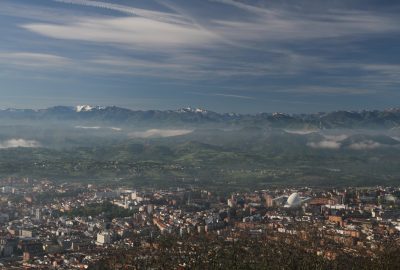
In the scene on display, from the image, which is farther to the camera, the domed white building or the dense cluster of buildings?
the domed white building

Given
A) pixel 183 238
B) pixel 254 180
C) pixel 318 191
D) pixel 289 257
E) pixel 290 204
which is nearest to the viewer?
pixel 289 257

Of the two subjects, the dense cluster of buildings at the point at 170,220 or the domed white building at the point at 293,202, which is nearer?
the dense cluster of buildings at the point at 170,220

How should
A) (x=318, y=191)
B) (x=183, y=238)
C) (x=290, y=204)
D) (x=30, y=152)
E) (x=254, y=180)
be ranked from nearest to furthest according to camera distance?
(x=183, y=238), (x=290, y=204), (x=318, y=191), (x=254, y=180), (x=30, y=152)

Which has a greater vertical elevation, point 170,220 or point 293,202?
point 293,202

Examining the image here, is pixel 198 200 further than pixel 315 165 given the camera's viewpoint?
No

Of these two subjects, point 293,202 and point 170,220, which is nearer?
point 170,220

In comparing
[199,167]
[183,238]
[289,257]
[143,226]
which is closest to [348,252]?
[289,257]

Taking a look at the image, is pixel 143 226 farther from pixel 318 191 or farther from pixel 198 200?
pixel 318 191
